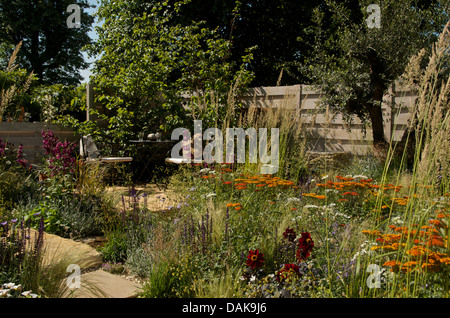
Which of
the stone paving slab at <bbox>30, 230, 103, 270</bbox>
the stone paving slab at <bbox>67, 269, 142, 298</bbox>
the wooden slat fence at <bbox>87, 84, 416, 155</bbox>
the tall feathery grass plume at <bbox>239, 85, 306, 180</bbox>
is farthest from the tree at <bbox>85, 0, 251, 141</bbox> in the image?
the stone paving slab at <bbox>67, 269, 142, 298</bbox>

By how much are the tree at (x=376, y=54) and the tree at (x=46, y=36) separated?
14.6 m

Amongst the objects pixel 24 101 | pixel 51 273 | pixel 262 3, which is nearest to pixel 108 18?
pixel 24 101

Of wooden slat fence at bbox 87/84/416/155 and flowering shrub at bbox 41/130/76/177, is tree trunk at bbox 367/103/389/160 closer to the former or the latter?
wooden slat fence at bbox 87/84/416/155

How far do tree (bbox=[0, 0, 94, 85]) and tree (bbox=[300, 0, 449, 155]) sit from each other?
1463cm

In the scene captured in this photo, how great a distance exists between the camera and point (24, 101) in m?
7.61

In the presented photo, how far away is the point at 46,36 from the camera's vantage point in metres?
18.1

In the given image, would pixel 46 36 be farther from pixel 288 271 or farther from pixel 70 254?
pixel 288 271

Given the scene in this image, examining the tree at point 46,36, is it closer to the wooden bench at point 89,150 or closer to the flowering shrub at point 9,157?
the wooden bench at point 89,150

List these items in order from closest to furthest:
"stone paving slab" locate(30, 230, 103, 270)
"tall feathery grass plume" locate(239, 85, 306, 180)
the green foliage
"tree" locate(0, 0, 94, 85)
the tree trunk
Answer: "stone paving slab" locate(30, 230, 103, 270) < the green foliage < "tall feathery grass plume" locate(239, 85, 306, 180) < the tree trunk < "tree" locate(0, 0, 94, 85)

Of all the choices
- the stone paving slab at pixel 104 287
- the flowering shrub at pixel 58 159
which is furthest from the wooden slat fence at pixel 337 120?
the stone paving slab at pixel 104 287

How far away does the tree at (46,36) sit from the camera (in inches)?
653

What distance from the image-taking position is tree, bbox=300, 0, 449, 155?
540 cm
